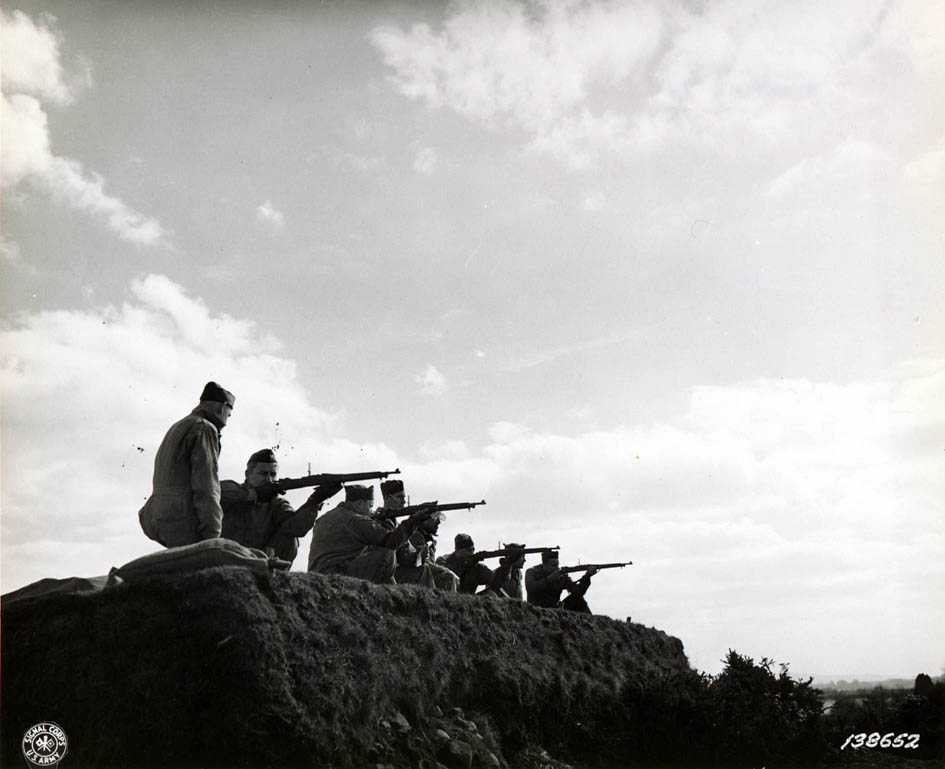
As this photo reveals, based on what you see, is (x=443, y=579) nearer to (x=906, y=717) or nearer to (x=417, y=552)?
(x=417, y=552)

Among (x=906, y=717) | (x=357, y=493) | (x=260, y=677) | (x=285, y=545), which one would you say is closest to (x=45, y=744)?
(x=260, y=677)

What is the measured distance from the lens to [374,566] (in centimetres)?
1095

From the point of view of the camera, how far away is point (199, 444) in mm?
7852

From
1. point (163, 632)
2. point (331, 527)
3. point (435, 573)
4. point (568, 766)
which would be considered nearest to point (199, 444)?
point (163, 632)

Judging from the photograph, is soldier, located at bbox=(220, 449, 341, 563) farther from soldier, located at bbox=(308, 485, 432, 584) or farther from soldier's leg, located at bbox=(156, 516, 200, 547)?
soldier's leg, located at bbox=(156, 516, 200, 547)

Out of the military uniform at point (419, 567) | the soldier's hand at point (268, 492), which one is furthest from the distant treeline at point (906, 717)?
the soldier's hand at point (268, 492)

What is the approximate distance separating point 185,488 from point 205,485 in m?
0.26

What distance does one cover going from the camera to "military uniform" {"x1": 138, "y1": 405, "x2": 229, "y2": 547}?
25.3 feet

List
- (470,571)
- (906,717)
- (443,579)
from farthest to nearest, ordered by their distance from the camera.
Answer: (470,571) < (906,717) < (443,579)

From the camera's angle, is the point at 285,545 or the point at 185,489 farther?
the point at 285,545

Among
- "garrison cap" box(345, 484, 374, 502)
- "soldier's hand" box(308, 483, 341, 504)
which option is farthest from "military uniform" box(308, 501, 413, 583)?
"soldier's hand" box(308, 483, 341, 504)

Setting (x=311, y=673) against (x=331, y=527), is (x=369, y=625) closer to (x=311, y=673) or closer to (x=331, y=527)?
(x=311, y=673)

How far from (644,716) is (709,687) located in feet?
3.73

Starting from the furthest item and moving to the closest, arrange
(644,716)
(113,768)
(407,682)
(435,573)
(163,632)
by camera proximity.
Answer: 1. (435,573)
2. (644,716)
3. (407,682)
4. (163,632)
5. (113,768)
